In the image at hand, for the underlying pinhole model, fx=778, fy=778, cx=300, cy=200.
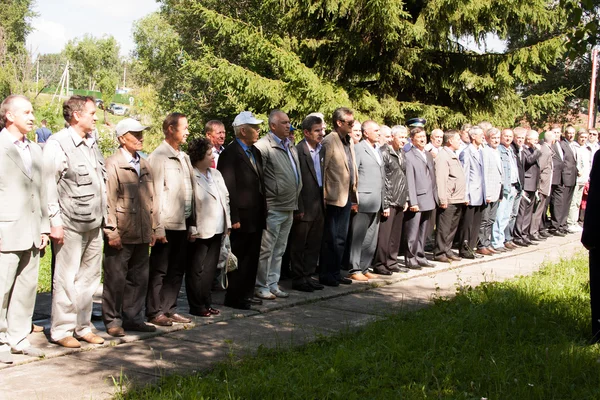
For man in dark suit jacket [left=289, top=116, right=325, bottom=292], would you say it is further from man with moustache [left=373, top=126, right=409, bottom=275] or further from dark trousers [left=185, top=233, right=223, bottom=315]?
dark trousers [left=185, top=233, right=223, bottom=315]

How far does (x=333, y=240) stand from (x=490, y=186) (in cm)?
423

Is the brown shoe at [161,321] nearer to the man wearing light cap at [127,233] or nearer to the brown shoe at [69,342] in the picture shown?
the man wearing light cap at [127,233]

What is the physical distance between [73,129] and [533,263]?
8.53 metres

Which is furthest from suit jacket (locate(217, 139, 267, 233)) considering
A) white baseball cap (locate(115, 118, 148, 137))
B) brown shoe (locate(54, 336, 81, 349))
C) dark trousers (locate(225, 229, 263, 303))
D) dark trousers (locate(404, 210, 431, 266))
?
dark trousers (locate(404, 210, 431, 266))

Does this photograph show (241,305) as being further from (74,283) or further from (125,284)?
(74,283)

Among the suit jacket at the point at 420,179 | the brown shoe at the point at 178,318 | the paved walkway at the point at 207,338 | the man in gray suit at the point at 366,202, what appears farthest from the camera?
the suit jacket at the point at 420,179

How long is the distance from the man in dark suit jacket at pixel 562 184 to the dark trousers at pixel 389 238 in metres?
6.43

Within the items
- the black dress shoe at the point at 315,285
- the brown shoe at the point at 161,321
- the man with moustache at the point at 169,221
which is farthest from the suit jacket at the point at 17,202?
the black dress shoe at the point at 315,285

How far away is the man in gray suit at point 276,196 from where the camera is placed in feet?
30.5

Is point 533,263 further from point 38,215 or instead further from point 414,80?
point 38,215

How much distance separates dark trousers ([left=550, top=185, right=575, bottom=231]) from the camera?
56.0 ft

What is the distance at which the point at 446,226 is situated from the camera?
1291 cm

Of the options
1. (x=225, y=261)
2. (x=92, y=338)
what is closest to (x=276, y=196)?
(x=225, y=261)

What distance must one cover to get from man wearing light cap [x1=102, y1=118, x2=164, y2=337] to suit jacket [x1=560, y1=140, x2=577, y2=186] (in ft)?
38.4
